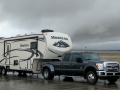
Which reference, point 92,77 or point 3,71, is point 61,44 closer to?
point 92,77

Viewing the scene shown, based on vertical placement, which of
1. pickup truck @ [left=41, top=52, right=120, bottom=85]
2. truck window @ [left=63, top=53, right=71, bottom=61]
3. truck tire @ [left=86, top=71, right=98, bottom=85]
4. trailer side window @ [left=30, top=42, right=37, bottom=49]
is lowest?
truck tire @ [left=86, top=71, right=98, bottom=85]

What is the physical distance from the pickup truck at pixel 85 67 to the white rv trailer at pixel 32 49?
2.76ft

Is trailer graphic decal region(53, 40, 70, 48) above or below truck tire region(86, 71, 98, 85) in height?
above

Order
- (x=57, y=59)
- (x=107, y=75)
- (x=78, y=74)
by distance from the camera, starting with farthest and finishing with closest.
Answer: (x=57, y=59)
(x=78, y=74)
(x=107, y=75)

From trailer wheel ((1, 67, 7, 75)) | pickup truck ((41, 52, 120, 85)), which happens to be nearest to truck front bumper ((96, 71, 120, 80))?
pickup truck ((41, 52, 120, 85))

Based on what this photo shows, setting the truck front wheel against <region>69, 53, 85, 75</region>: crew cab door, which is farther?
the truck front wheel

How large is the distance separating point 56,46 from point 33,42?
203 cm

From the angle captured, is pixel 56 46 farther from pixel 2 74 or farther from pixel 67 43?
pixel 2 74

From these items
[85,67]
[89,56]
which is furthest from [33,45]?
[85,67]

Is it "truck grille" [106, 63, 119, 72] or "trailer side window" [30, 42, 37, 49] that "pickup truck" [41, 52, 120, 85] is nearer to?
"truck grille" [106, 63, 119, 72]

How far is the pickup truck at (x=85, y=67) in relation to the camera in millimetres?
13977

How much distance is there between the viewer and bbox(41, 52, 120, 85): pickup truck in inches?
550

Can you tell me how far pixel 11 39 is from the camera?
20.8 meters

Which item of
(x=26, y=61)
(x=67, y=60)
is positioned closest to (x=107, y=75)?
(x=67, y=60)
